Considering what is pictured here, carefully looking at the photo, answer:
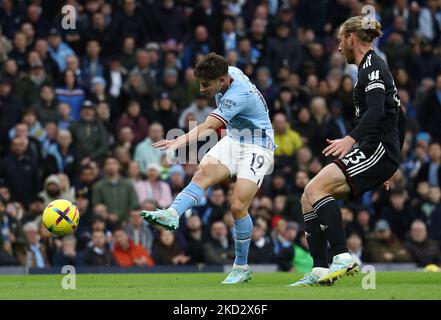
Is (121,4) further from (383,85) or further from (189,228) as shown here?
(383,85)

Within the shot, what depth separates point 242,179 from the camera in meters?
11.7

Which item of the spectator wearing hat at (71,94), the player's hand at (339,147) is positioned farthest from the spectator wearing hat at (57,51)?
the player's hand at (339,147)

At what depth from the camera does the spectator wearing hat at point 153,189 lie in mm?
18203

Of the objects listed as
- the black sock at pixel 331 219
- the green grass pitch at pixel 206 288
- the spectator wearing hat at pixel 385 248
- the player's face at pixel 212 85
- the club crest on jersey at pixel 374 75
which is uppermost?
the player's face at pixel 212 85

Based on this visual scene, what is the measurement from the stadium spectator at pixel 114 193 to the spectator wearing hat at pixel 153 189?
0.22 metres

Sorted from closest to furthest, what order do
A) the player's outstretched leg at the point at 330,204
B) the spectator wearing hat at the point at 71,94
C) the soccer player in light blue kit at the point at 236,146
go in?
1. the player's outstretched leg at the point at 330,204
2. the soccer player in light blue kit at the point at 236,146
3. the spectator wearing hat at the point at 71,94

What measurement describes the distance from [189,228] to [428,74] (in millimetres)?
7433

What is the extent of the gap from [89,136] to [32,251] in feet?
9.62

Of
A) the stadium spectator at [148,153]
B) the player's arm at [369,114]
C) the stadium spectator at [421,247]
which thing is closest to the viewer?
the player's arm at [369,114]

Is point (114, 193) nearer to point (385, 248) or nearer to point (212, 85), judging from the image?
point (385, 248)

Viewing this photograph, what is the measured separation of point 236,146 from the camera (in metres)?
11.9

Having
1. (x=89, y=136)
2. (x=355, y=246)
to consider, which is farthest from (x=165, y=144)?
(x=89, y=136)

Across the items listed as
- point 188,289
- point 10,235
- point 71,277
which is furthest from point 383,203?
point 188,289

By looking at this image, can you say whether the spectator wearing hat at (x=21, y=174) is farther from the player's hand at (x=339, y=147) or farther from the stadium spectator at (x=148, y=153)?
the player's hand at (x=339, y=147)
